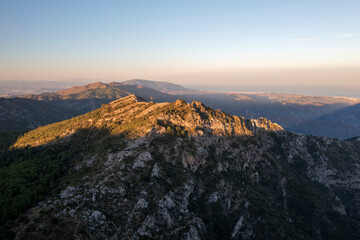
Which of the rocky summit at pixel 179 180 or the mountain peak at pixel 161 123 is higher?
the mountain peak at pixel 161 123

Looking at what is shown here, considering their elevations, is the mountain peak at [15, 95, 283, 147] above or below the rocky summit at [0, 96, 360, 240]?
above

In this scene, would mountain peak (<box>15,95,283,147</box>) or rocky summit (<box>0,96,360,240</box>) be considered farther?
mountain peak (<box>15,95,283,147</box>)

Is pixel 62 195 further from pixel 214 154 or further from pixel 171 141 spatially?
pixel 214 154

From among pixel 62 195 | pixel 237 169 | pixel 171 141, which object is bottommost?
pixel 237 169

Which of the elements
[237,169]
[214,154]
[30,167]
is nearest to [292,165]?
[237,169]

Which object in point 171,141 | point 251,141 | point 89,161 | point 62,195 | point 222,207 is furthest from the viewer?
point 251,141

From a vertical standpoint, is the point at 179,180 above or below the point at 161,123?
below

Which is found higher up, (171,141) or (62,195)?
Result: (171,141)

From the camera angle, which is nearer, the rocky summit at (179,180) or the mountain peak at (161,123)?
the rocky summit at (179,180)
